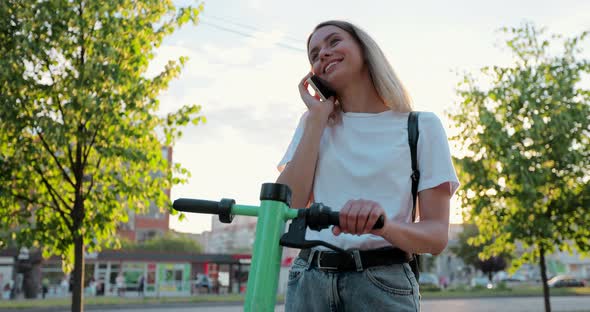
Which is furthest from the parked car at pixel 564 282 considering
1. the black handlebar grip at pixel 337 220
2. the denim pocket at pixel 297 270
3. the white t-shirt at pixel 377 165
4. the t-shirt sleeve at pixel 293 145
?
the black handlebar grip at pixel 337 220

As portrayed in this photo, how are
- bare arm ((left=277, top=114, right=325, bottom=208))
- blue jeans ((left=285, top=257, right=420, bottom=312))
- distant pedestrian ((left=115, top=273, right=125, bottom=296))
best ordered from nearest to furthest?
blue jeans ((left=285, top=257, right=420, bottom=312)) → bare arm ((left=277, top=114, right=325, bottom=208)) → distant pedestrian ((left=115, top=273, right=125, bottom=296))

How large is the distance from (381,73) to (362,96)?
0.39 feet

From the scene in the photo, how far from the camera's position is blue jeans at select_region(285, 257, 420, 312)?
5.90ft

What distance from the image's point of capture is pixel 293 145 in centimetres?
228

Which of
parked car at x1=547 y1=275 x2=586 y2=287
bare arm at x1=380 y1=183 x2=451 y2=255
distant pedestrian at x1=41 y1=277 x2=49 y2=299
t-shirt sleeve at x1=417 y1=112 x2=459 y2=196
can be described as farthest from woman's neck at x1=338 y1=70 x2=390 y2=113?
parked car at x1=547 y1=275 x2=586 y2=287

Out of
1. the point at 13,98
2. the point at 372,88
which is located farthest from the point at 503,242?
the point at 372,88

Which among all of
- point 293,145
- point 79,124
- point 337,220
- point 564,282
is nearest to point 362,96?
point 293,145

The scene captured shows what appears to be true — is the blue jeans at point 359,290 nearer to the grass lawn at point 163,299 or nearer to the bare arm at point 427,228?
the bare arm at point 427,228

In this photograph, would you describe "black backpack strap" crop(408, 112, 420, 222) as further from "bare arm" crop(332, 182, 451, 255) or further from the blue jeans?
the blue jeans

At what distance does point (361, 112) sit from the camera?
221 cm

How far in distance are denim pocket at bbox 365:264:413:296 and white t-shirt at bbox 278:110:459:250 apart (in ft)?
0.26

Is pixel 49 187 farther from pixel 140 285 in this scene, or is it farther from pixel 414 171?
pixel 140 285

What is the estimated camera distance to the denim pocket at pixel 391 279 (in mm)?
1805

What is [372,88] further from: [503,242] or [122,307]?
[122,307]
